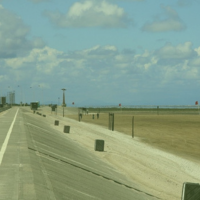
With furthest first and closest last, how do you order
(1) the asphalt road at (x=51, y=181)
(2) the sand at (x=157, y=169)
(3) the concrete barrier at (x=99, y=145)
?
(3) the concrete barrier at (x=99, y=145) < (2) the sand at (x=157, y=169) < (1) the asphalt road at (x=51, y=181)

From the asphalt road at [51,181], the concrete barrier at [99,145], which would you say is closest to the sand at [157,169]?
the concrete barrier at [99,145]

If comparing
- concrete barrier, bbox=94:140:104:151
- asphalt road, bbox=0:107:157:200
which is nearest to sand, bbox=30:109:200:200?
concrete barrier, bbox=94:140:104:151

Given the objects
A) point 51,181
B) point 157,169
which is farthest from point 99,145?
point 51,181

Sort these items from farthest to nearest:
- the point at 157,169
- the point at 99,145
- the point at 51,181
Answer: the point at 99,145 → the point at 157,169 → the point at 51,181

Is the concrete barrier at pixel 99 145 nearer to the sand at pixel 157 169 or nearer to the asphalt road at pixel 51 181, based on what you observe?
the sand at pixel 157 169

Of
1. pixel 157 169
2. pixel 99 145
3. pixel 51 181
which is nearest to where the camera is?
pixel 51 181

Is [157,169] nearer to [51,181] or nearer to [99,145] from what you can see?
[99,145]

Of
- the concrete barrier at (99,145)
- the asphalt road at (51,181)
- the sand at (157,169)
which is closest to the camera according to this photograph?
the asphalt road at (51,181)

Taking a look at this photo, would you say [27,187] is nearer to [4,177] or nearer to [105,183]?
[4,177]

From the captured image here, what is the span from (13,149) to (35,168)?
534cm

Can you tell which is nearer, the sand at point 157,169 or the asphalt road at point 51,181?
the asphalt road at point 51,181

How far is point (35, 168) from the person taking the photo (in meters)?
14.2

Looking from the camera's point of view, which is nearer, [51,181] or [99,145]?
[51,181]

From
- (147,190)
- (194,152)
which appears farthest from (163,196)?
(194,152)
